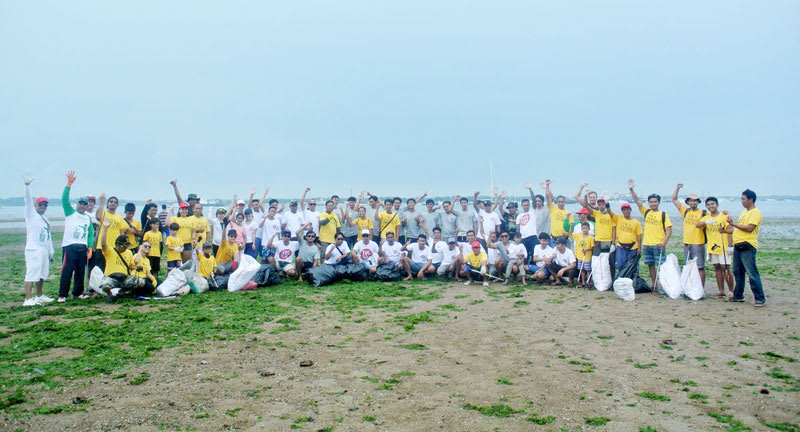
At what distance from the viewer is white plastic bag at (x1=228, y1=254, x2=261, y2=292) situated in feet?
30.5

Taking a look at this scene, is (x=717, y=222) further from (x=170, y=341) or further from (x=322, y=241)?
(x=170, y=341)

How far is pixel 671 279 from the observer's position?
8.39 metres

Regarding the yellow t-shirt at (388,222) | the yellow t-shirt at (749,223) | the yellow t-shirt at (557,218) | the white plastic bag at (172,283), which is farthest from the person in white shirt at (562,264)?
the white plastic bag at (172,283)

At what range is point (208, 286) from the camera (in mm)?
9234

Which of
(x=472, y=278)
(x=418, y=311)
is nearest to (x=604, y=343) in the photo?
(x=418, y=311)

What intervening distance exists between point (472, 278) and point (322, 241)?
3.51m

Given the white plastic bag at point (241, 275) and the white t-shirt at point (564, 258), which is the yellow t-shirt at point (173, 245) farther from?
the white t-shirt at point (564, 258)

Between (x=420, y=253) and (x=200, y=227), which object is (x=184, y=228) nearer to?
(x=200, y=227)

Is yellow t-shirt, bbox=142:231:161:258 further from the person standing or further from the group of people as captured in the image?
the person standing

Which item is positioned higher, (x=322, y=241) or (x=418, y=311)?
(x=322, y=241)

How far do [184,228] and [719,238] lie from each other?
9.79 metres

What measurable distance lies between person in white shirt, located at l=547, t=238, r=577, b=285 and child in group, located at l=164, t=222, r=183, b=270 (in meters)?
7.47

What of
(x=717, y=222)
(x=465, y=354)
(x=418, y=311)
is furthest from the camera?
(x=717, y=222)

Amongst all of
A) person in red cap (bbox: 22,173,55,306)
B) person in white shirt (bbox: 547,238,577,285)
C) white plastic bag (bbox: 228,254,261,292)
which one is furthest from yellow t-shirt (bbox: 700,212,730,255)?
person in red cap (bbox: 22,173,55,306)
